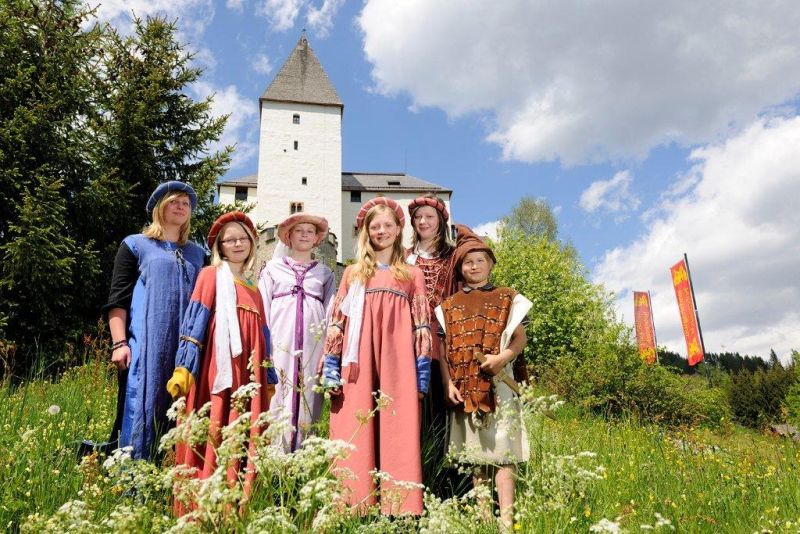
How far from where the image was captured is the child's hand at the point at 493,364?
10.1 ft

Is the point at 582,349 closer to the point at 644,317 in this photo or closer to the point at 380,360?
the point at 644,317

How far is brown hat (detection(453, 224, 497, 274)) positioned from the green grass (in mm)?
1067

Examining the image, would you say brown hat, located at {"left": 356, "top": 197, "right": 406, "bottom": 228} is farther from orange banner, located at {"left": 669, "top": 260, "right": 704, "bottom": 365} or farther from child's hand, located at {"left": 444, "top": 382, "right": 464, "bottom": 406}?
orange banner, located at {"left": 669, "top": 260, "right": 704, "bottom": 365}

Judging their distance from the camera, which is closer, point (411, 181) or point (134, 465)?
point (134, 465)

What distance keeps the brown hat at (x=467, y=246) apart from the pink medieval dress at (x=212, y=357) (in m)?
1.25

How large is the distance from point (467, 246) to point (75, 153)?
34.2 ft

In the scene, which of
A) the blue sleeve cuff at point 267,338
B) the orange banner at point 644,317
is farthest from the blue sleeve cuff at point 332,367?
the orange banner at point 644,317

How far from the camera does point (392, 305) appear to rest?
3.20m

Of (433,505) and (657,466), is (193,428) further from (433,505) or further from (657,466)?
(657,466)

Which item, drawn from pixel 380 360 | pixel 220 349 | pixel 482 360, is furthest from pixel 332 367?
pixel 482 360

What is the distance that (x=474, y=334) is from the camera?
10.6ft

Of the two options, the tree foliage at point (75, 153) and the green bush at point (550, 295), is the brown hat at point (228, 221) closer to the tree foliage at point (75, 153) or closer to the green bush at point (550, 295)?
the tree foliage at point (75, 153)

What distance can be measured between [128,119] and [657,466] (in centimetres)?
1186

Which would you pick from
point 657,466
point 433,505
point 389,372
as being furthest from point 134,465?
point 657,466
